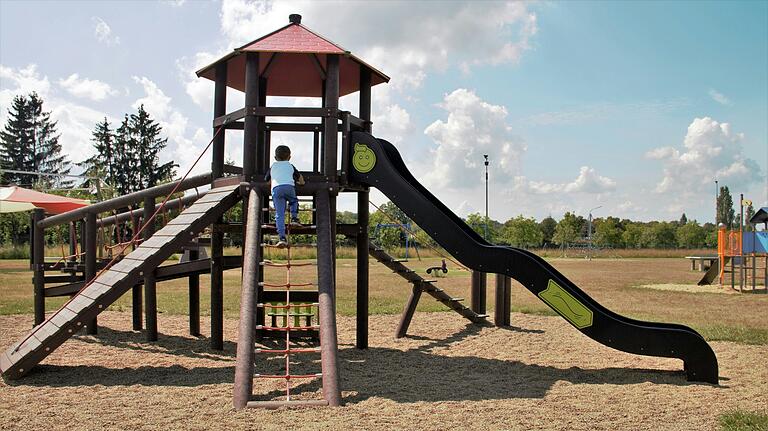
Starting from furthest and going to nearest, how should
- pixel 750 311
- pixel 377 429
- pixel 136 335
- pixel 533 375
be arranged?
pixel 750 311
pixel 136 335
pixel 533 375
pixel 377 429

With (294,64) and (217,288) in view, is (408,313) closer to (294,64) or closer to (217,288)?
(217,288)

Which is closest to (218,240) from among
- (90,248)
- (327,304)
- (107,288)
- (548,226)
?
(107,288)

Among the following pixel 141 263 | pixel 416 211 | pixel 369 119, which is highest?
pixel 369 119

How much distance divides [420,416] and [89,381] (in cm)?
384

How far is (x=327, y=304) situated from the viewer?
6.80 metres

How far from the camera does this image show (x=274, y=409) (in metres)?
5.78

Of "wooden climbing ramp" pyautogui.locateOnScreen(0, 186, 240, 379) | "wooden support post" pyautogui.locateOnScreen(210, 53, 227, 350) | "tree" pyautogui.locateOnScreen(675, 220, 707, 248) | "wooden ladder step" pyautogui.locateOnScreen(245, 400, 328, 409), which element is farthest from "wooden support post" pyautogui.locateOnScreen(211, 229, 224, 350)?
"tree" pyautogui.locateOnScreen(675, 220, 707, 248)

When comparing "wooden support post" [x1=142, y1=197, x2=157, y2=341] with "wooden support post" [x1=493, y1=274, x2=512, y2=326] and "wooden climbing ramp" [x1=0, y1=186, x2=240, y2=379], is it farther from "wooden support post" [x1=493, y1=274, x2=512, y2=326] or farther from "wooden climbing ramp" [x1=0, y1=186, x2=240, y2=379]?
"wooden support post" [x1=493, y1=274, x2=512, y2=326]

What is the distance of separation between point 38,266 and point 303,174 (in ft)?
18.7

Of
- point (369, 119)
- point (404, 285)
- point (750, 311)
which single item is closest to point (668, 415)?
point (369, 119)

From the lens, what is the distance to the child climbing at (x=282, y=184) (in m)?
7.63

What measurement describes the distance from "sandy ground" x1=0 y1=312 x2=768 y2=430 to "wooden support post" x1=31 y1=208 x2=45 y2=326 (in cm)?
76

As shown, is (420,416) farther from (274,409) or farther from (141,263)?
(141,263)

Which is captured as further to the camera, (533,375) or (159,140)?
(159,140)
